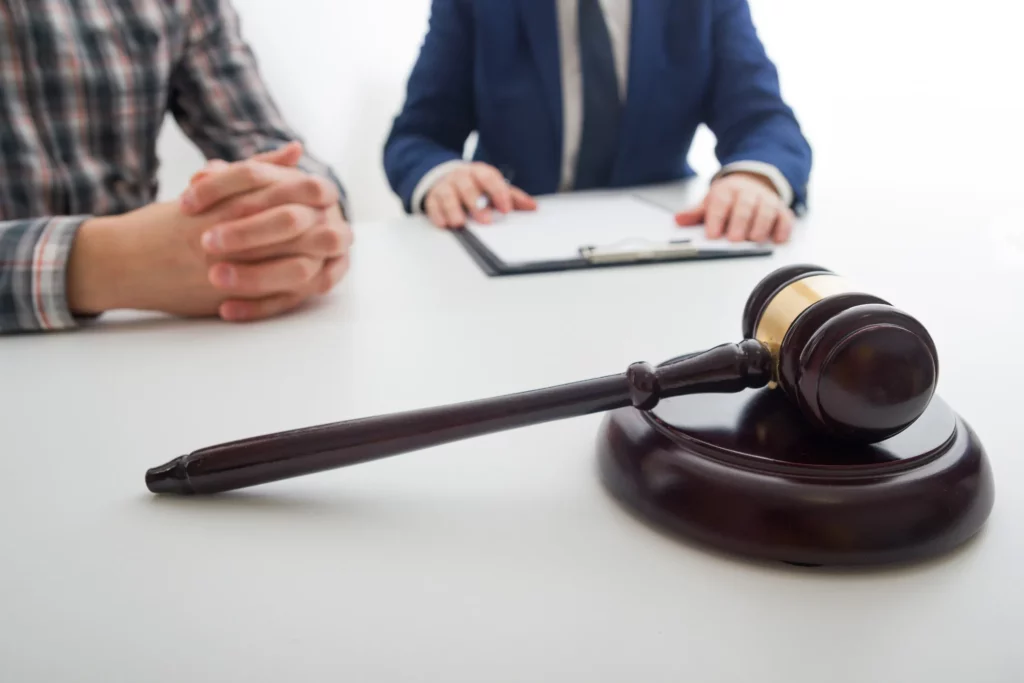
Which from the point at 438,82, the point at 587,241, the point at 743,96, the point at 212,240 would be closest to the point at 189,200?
the point at 212,240

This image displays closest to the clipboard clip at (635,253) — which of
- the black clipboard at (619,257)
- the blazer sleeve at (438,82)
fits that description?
the black clipboard at (619,257)

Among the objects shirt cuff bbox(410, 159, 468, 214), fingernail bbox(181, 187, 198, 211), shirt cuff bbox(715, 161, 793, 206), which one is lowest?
shirt cuff bbox(410, 159, 468, 214)

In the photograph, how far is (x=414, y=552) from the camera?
0.32 meters

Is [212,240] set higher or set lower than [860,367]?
lower

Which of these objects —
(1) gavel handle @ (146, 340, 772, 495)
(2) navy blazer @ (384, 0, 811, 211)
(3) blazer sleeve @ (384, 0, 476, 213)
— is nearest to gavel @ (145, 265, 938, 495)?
(1) gavel handle @ (146, 340, 772, 495)

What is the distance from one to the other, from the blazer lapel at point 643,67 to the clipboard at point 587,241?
37cm

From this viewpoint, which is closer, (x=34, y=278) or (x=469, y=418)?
(x=469, y=418)

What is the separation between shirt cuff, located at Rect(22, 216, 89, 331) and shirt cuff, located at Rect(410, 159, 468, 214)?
50cm

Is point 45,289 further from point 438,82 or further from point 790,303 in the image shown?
point 438,82

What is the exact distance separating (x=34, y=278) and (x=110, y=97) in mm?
547

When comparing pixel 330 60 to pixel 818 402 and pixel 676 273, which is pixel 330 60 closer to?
pixel 676 273

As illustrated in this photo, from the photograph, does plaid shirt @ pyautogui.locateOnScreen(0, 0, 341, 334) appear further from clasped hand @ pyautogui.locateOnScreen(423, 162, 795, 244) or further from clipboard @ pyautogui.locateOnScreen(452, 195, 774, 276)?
clipboard @ pyautogui.locateOnScreen(452, 195, 774, 276)

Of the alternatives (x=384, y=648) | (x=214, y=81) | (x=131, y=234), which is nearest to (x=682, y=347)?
(x=384, y=648)

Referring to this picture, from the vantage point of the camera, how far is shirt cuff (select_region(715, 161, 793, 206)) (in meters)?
0.95
